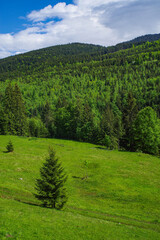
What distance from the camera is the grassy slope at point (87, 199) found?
54.3ft

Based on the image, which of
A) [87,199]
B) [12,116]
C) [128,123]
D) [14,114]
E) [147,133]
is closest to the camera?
[87,199]

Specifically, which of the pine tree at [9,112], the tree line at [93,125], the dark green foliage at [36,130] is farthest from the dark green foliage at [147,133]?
the dark green foliage at [36,130]

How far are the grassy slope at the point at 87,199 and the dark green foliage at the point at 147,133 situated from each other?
951 cm

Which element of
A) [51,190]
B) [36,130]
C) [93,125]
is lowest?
[36,130]

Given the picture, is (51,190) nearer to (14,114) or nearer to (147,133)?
(147,133)

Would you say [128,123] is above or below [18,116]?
below

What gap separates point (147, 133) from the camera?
225 feet

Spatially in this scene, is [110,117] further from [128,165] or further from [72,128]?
[128,165]

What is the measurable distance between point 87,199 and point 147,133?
45.0 m

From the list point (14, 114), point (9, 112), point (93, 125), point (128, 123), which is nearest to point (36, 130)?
point (14, 114)

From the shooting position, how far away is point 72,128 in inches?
4227

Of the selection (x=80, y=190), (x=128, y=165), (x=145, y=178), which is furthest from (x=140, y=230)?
(x=128, y=165)

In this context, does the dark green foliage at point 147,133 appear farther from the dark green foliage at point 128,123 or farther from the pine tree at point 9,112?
the pine tree at point 9,112

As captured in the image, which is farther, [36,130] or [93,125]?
[36,130]
